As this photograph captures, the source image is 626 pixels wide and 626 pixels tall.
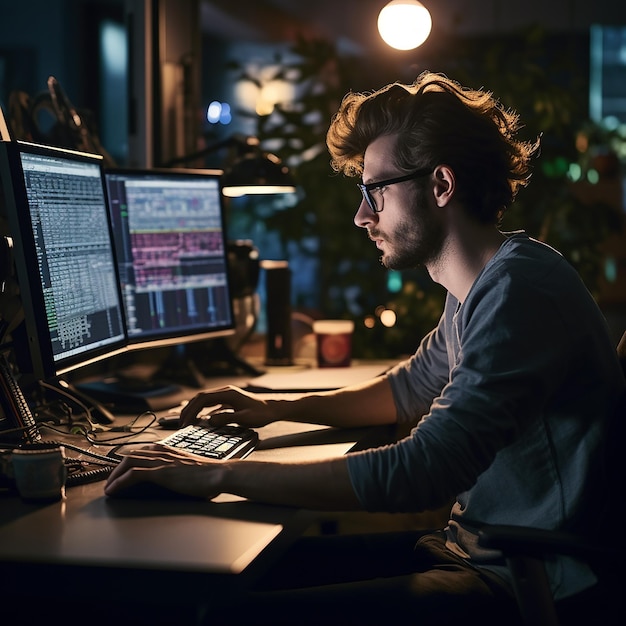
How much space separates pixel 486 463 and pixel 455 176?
51cm

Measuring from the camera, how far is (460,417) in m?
1.24

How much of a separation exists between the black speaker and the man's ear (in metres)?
1.21

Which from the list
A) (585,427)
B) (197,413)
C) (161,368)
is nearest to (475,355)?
(585,427)

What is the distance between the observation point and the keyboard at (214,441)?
1.50 meters

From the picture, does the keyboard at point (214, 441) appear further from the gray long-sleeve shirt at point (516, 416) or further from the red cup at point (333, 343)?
the red cup at point (333, 343)

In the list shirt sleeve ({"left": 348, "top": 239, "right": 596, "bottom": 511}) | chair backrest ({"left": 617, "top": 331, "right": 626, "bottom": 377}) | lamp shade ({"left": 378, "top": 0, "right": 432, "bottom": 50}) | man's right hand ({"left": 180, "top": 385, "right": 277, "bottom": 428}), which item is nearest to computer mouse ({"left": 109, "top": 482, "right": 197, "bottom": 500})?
shirt sleeve ({"left": 348, "top": 239, "right": 596, "bottom": 511})

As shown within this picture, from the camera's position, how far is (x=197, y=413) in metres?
1.78

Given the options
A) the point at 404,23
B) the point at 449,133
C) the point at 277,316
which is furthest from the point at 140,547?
the point at 404,23

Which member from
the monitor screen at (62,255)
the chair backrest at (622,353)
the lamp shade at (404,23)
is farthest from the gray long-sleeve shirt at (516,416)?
the lamp shade at (404,23)

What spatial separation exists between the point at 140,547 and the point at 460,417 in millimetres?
448

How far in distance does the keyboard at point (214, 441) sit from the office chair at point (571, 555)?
1.65 ft

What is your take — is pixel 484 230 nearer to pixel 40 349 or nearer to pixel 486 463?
pixel 486 463

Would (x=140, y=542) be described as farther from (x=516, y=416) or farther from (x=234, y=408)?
(x=234, y=408)

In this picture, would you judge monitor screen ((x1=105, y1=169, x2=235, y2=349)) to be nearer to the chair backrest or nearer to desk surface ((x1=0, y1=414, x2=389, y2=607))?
desk surface ((x1=0, y1=414, x2=389, y2=607))
